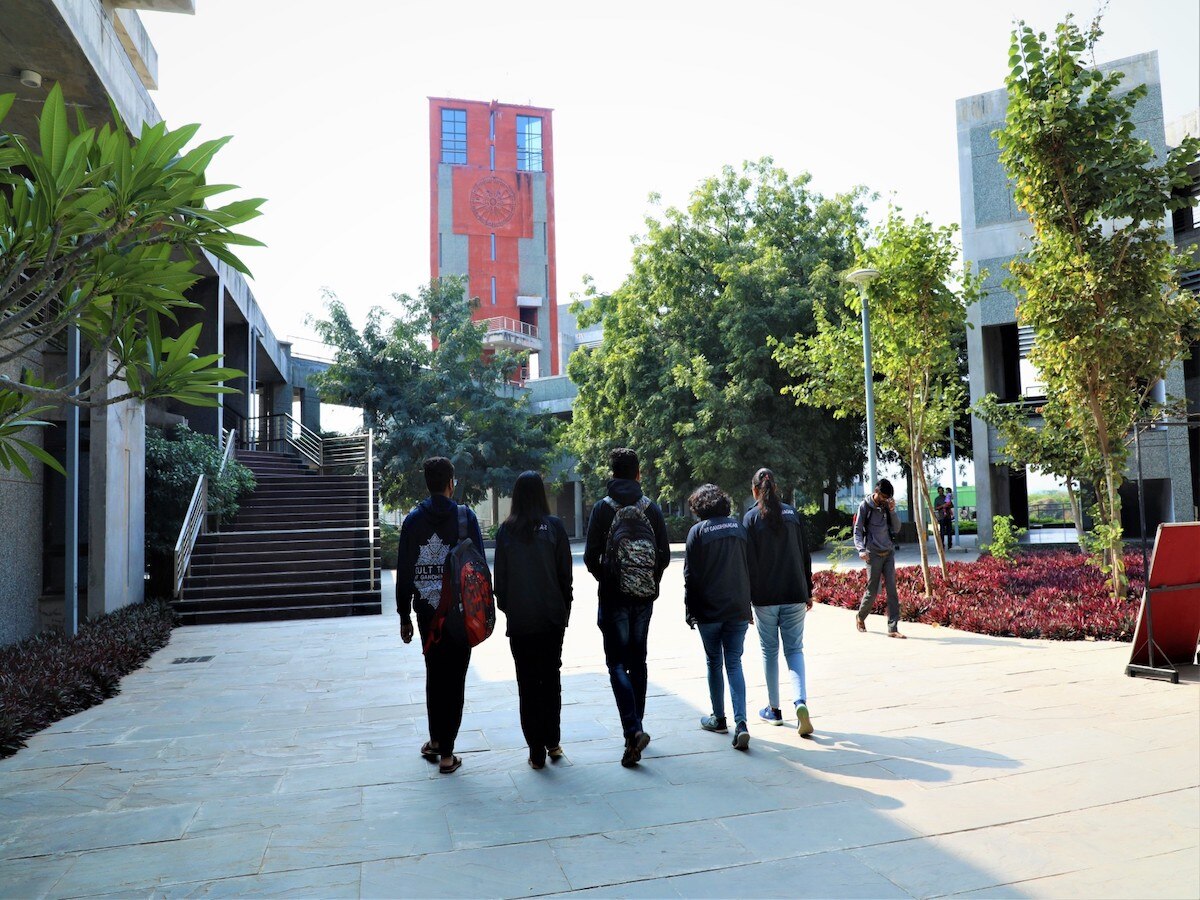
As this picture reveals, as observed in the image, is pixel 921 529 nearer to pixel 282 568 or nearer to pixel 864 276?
pixel 864 276

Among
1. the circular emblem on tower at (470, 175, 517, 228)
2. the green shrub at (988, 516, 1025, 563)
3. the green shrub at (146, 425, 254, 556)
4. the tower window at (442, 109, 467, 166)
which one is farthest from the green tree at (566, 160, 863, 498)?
the tower window at (442, 109, 467, 166)

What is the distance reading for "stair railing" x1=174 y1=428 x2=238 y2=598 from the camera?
45.5 feet

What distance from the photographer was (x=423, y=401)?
26.4 metres

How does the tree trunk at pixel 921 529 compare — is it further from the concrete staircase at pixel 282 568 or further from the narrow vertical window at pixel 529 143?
the narrow vertical window at pixel 529 143

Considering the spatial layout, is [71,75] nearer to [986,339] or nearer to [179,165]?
[179,165]

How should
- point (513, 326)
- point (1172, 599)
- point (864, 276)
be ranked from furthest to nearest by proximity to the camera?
point (513, 326)
point (864, 276)
point (1172, 599)

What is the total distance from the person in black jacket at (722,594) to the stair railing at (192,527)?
10.6 m

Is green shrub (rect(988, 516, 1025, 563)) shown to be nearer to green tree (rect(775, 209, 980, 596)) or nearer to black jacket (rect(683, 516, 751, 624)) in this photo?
green tree (rect(775, 209, 980, 596))

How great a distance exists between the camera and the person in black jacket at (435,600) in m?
5.45

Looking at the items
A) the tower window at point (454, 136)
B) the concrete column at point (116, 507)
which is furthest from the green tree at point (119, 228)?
the tower window at point (454, 136)

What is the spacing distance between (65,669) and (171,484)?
7.80 m

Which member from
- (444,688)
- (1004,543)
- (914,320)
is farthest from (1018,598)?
(444,688)

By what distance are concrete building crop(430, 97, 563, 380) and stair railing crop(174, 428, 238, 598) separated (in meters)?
40.8

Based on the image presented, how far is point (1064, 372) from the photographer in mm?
10406
